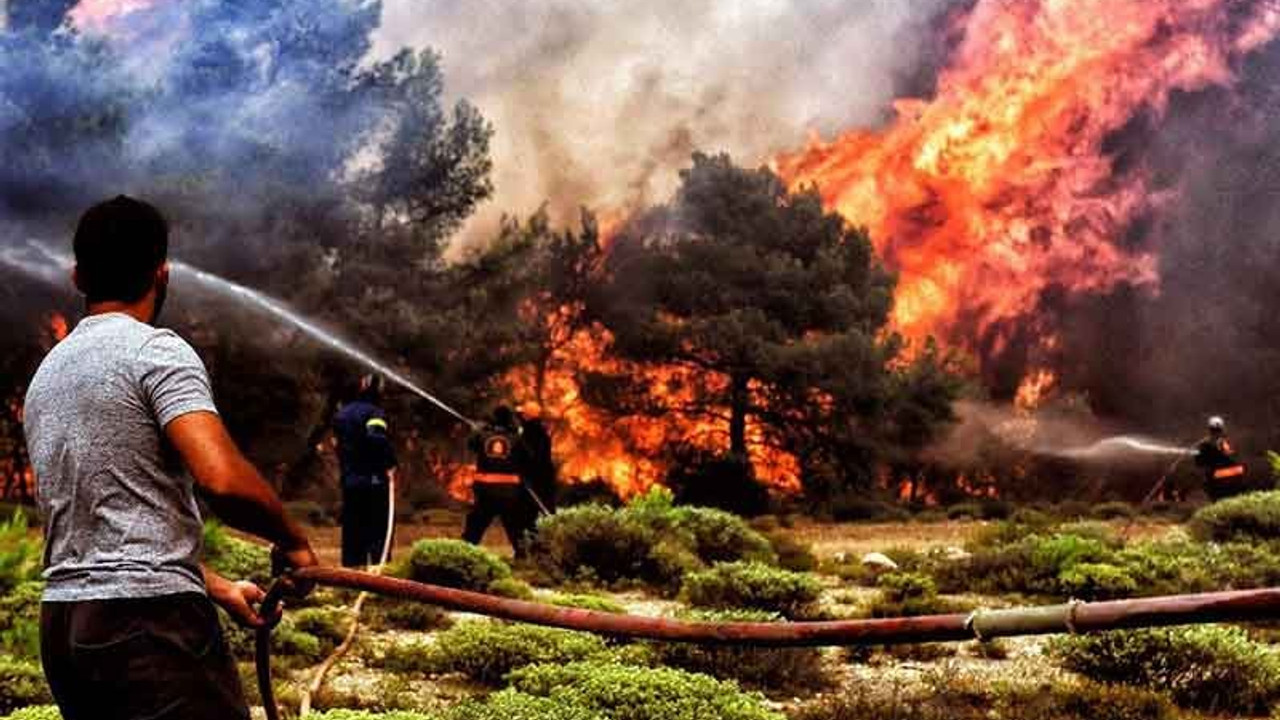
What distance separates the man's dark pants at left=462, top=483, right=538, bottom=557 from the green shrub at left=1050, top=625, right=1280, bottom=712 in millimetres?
7323

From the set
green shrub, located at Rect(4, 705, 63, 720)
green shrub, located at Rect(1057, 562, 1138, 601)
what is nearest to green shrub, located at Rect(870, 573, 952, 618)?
green shrub, located at Rect(1057, 562, 1138, 601)

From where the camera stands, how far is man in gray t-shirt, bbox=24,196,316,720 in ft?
8.06

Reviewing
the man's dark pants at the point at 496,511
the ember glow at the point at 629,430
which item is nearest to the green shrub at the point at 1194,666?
the man's dark pants at the point at 496,511

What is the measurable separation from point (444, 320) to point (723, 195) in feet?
31.3

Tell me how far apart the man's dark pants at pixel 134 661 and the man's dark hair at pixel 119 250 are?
2.11 feet

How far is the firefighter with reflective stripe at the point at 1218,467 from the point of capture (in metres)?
17.3

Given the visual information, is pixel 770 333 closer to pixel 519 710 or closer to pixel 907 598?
pixel 907 598

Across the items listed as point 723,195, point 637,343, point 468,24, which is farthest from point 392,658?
point 468,24

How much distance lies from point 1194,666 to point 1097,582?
3.44m

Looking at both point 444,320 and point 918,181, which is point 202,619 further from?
point 918,181

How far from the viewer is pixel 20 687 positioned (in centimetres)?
682

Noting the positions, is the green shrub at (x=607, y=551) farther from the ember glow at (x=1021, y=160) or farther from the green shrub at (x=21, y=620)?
the ember glow at (x=1021, y=160)

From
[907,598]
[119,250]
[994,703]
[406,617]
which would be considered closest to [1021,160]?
[907,598]

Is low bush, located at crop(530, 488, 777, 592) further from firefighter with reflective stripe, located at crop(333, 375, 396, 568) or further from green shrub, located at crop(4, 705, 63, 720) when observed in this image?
green shrub, located at crop(4, 705, 63, 720)
